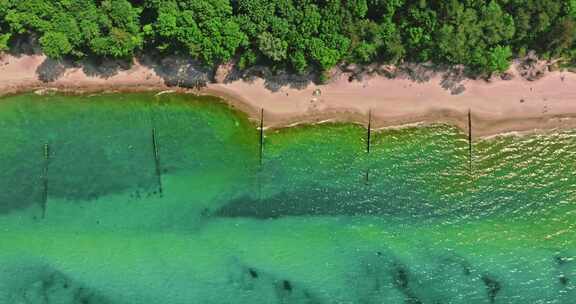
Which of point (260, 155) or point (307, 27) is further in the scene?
point (260, 155)

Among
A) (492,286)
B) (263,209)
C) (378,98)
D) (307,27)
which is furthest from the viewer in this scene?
(263,209)

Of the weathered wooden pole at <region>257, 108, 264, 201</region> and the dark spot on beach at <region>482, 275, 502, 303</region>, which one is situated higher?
the weathered wooden pole at <region>257, 108, 264, 201</region>

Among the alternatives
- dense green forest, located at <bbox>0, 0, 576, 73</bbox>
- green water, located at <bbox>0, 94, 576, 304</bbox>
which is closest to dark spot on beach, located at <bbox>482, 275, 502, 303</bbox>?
green water, located at <bbox>0, 94, 576, 304</bbox>

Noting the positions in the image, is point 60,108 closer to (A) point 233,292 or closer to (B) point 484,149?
(A) point 233,292

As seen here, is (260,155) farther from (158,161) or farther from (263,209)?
(158,161)

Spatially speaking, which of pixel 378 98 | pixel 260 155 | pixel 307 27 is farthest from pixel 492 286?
pixel 307 27

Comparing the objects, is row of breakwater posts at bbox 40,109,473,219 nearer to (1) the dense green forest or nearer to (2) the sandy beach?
(2) the sandy beach
